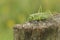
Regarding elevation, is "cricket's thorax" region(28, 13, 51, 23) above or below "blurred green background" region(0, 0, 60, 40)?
below

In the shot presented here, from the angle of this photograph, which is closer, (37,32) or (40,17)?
(37,32)

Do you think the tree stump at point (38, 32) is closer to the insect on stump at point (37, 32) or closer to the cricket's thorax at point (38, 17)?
the insect on stump at point (37, 32)

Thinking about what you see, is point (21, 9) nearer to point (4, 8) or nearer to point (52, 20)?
point (4, 8)

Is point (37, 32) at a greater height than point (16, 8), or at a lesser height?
lesser

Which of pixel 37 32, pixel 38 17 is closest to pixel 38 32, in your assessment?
pixel 37 32

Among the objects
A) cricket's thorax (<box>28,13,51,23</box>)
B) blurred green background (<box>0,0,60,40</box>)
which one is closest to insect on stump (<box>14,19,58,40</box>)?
cricket's thorax (<box>28,13,51,23</box>)

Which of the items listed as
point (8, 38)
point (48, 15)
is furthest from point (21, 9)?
point (48, 15)

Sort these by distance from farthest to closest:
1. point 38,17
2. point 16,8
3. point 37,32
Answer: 1. point 16,8
2. point 38,17
3. point 37,32

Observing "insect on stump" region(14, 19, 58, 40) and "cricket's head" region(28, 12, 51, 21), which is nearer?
"insect on stump" region(14, 19, 58, 40)

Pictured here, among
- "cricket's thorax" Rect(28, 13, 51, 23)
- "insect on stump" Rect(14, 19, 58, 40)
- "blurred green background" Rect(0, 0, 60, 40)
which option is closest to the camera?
"insect on stump" Rect(14, 19, 58, 40)

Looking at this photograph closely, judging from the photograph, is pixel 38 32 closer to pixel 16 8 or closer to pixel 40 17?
pixel 40 17

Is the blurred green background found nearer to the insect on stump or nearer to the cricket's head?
the cricket's head

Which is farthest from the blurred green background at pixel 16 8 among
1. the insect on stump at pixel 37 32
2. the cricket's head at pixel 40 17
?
the insect on stump at pixel 37 32
